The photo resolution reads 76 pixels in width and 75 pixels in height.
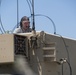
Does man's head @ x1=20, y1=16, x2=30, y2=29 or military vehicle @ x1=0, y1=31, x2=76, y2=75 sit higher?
man's head @ x1=20, y1=16, x2=30, y2=29

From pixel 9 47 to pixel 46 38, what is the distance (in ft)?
2.30

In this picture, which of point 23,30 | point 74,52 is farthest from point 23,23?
point 74,52

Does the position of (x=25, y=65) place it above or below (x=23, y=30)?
below

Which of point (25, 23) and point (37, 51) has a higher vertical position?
point (25, 23)

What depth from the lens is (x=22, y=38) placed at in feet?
18.6

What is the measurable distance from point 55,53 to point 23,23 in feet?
2.92

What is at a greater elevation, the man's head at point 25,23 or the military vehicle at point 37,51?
the man's head at point 25,23

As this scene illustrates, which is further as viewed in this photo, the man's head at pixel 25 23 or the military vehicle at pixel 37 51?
the man's head at pixel 25 23

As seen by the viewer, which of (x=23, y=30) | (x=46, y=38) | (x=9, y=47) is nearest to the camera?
(x=9, y=47)

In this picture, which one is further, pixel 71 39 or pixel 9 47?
pixel 71 39

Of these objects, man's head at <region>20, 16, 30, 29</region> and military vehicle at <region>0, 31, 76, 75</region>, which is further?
man's head at <region>20, 16, 30, 29</region>

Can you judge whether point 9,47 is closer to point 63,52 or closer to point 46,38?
point 46,38

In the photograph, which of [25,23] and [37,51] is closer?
[37,51]

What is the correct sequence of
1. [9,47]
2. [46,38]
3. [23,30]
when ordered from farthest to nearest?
[23,30] → [46,38] → [9,47]
